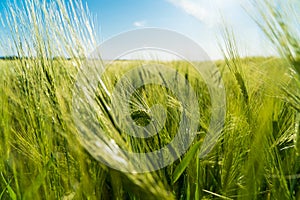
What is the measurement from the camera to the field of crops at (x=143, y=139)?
1.69 ft

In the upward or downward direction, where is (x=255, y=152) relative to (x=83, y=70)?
downward

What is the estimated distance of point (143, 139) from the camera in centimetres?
62

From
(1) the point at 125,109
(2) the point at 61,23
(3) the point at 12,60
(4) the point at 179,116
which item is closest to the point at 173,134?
(4) the point at 179,116

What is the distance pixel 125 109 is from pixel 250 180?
22 cm

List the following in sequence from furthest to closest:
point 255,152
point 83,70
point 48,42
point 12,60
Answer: point 12,60
point 48,42
point 83,70
point 255,152

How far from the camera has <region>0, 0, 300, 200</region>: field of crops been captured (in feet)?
1.69

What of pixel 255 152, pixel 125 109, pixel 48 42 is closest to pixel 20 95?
pixel 48 42

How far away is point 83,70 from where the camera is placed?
61 cm

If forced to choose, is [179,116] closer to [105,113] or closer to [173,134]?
[173,134]

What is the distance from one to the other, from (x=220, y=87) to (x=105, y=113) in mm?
383

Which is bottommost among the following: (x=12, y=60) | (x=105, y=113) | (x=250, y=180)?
(x=250, y=180)

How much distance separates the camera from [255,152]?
19.7 inches

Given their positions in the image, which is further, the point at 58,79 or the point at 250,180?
the point at 58,79

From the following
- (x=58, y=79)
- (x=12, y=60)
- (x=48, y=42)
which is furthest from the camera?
(x=12, y=60)
